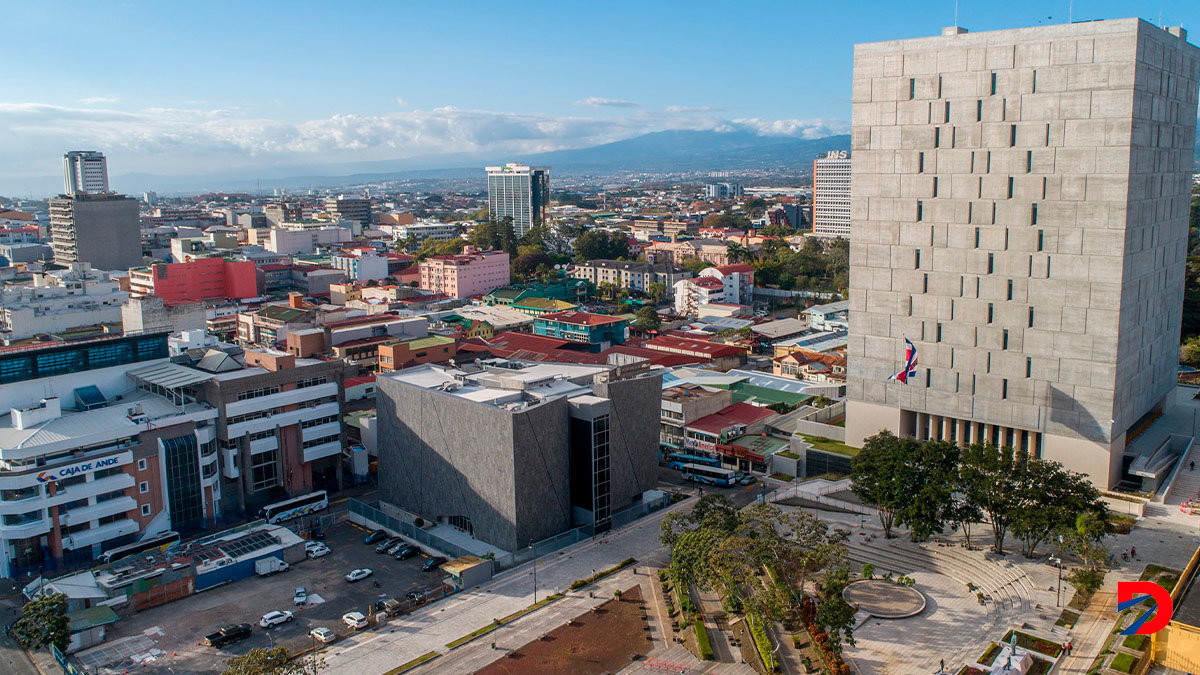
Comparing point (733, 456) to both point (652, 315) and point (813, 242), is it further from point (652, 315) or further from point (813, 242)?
point (813, 242)

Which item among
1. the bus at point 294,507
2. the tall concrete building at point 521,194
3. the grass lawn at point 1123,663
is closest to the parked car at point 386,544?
the bus at point 294,507

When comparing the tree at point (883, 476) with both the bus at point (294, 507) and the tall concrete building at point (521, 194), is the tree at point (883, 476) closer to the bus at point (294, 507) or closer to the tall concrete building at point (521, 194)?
the bus at point (294, 507)

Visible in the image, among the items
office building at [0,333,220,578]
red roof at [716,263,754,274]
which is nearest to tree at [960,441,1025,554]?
office building at [0,333,220,578]

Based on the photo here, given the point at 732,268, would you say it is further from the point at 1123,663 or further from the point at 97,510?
the point at 1123,663

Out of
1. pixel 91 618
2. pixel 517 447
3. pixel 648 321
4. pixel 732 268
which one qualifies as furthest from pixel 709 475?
pixel 732 268

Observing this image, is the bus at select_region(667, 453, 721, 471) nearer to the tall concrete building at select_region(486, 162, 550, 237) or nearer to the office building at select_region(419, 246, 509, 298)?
the office building at select_region(419, 246, 509, 298)

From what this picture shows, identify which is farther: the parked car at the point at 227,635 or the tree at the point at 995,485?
the tree at the point at 995,485

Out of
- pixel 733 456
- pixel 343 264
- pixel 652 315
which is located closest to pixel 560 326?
pixel 652 315
